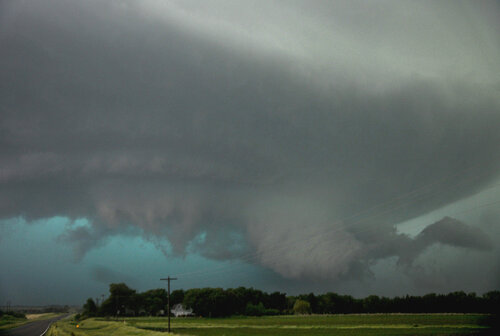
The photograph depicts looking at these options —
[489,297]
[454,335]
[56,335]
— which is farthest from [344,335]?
[489,297]

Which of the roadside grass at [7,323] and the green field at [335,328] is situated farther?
the roadside grass at [7,323]

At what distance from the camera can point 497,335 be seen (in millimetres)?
45969

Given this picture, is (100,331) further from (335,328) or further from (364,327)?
(364,327)

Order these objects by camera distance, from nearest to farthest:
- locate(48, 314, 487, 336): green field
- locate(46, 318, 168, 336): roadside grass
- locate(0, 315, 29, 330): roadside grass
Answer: locate(48, 314, 487, 336): green field → locate(46, 318, 168, 336): roadside grass → locate(0, 315, 29, 330): roadside grass

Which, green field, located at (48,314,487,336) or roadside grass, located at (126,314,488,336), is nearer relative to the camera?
roadside grass, located at (126,314,488,336)

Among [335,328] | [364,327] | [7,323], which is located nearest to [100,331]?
[7,323]

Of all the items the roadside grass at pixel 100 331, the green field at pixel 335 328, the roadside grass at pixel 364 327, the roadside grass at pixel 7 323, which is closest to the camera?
the roadside grass at pixel 364 327

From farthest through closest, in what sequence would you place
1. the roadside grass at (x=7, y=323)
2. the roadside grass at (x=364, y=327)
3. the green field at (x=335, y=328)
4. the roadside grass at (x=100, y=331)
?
the roadside grass at (x=7, y=323) < the roadside grass at (x=100, y=331) < the green field at (x=335, y=328) < the roadside grass at (x=364, y=327)

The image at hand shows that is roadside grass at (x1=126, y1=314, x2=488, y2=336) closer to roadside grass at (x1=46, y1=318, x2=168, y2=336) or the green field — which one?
the green field

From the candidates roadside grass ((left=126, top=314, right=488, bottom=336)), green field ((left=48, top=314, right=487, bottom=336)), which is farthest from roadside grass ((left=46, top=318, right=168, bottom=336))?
roadside grass ((left=126, top=314, right=488, bottom=336))

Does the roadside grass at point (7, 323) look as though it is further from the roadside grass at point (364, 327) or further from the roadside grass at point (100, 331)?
the roadside grass at point (364, 327)

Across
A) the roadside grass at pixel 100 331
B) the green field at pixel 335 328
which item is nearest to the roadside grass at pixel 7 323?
the roadside grass at pixel 100 331

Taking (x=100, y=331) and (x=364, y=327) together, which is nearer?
(x=364, y=327)

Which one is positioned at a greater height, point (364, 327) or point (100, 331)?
point (364, 327)
